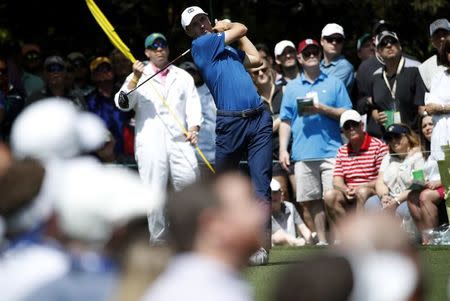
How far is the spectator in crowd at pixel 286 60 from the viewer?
1560 centimetres

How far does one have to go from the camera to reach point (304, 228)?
14.3m

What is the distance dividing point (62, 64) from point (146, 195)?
460 inches

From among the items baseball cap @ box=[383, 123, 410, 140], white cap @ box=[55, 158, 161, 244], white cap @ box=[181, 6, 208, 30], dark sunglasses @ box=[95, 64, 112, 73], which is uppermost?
white cap @ box=[55, 158, 161, 244]

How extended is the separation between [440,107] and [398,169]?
76 centimetres

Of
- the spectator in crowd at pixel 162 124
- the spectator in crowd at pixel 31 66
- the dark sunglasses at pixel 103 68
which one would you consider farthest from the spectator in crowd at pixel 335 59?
the spectator in crowd at pixel 31 66

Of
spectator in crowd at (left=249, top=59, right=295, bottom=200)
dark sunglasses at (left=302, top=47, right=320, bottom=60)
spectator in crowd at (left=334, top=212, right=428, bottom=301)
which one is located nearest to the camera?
spectator in crowd at (left=334, top=212, right=428, bottom=301)

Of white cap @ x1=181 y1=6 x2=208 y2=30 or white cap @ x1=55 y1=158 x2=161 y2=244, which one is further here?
white cap @ x1=181 y1=6 x2=208 y2=30

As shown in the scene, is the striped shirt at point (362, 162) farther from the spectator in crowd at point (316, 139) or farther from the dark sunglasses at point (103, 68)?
the dark sunglasses at point (103, 68)

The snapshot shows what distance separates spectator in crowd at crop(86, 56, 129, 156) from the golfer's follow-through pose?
13.0 ft

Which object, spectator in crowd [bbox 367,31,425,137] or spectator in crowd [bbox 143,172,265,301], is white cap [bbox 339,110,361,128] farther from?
spectator in crowd [bbox 143,172,265,301]

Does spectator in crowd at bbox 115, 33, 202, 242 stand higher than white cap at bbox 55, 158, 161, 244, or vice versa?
white cap at bbox 55, 158, 161, 244

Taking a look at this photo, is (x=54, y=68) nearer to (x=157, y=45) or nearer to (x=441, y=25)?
(x=157, y=45)

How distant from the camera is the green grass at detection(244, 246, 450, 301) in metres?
9.57

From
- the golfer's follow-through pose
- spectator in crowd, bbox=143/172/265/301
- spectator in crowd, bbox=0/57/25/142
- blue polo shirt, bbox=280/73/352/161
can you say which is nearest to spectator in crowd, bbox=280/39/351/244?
blue polo shirt, bbox=280/73/352/161
